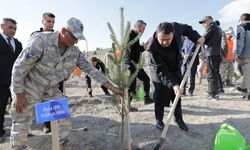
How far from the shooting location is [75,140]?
4.68 meters

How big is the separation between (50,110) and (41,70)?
2.84ft

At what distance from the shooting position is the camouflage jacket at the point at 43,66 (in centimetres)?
359

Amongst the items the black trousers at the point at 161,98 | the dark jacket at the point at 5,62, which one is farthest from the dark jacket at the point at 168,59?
the dark jacket at the point at 5,62

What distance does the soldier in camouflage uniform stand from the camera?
3576mm

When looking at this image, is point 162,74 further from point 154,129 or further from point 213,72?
point 213,72

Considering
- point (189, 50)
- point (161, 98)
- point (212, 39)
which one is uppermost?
point (212, 39)

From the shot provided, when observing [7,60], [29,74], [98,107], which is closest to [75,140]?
[29,74]

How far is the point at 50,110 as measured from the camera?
3.07 metres

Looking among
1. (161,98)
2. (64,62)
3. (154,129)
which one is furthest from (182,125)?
(64,62)

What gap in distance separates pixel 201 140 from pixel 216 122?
2.20 ft

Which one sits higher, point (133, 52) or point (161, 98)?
point (133, 52)

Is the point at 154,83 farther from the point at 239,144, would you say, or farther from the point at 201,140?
the point at 239,144

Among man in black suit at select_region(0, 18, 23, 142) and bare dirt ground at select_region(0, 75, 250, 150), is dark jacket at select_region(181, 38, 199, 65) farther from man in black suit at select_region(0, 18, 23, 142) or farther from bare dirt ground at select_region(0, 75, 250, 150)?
man in black suit at select_region(0, 18, 23, 142)

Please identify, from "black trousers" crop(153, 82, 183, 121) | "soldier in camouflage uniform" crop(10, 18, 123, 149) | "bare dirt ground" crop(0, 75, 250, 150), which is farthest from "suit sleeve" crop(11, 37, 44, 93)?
"black trousers" crop(153, 82, 183, 121)
